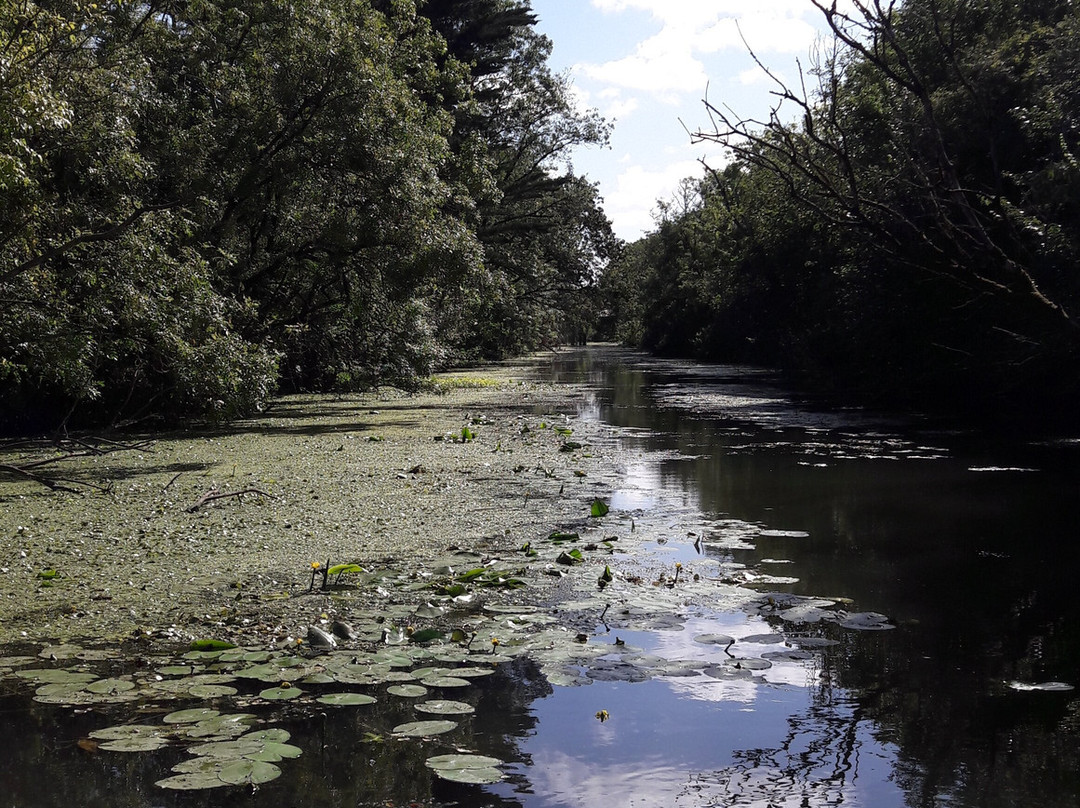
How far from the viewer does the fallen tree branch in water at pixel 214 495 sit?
8.74 metres

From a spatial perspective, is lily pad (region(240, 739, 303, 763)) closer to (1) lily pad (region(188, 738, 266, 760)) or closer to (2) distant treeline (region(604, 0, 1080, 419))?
(1) lily pad (region(188, 738, 266, 760))

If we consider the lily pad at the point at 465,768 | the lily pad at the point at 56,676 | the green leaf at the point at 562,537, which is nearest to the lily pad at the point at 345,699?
the lily pad at the point at 465,768

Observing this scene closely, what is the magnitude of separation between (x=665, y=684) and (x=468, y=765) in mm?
1316

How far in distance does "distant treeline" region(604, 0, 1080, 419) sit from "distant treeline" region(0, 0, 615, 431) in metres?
5.77

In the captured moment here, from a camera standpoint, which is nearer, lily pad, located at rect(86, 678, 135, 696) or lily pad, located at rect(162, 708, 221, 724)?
lily pad, located at rect(162, 708, 221, 724)

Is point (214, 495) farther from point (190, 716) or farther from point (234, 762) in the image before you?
point (234, 762)

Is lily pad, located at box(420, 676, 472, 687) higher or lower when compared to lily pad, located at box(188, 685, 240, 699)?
lower

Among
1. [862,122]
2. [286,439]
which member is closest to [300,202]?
[286,439]

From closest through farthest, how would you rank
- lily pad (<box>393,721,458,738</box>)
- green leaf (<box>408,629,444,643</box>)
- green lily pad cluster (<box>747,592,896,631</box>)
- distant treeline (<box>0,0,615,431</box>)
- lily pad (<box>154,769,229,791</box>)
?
1. lily pad (<box>154,769,229,791</box>)
2. lily pad (<box>393,721,458,738</box>)
3. green leaf (<box>408,629,444,643</box>)
4. green lily pad cluster (<box>747,592,896,631</box>)
5. distant treeline (<box>0,0,615,431</box>)

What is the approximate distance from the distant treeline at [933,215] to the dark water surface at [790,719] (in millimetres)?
1689

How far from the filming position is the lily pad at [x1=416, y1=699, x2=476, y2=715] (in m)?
4.40

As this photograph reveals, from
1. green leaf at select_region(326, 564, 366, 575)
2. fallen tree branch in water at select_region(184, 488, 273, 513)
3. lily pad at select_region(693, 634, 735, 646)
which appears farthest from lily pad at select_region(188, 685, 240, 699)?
fallen tree branch in water at select_region(184, 488, 273, 513)

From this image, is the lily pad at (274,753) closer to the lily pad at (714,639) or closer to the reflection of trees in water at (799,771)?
the reflection of trees in water at (799,771)

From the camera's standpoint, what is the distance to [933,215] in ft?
14.0
